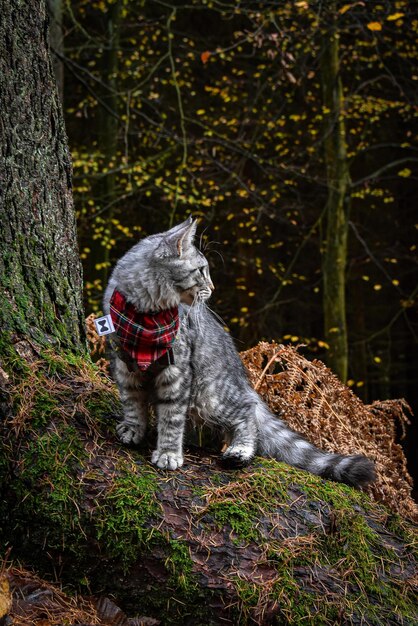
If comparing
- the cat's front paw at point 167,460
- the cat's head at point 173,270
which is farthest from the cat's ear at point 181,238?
the cat's front paw at point 167,460

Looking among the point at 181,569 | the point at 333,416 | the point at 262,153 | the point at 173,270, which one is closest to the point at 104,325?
the point at 173,270

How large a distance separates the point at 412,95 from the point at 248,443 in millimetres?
8832

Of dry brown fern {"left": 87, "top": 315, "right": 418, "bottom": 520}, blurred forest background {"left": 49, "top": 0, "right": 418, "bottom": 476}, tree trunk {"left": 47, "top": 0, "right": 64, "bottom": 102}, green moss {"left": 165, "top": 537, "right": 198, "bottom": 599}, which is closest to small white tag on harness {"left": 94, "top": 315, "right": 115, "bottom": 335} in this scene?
green moss {"left": 165, "top": 537, "right": 198, "bottom": 599}

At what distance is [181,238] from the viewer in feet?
10.4

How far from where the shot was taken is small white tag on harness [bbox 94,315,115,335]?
296 cm

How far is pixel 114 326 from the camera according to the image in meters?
3.02

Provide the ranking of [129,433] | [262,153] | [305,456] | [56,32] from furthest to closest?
[262,153], [56,32], [305,456], [129,433]

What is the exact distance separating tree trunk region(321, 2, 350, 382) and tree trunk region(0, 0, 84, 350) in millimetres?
6201

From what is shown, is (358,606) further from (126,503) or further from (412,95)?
(412,95)

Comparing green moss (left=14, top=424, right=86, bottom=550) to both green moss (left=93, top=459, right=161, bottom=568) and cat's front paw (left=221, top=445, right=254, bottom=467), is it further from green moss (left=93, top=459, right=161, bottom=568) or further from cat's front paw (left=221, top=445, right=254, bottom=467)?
cat's front paw (left=221, top=445, right=254, bottom=467)

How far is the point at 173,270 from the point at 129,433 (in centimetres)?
84

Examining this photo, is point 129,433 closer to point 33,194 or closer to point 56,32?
point 33,194

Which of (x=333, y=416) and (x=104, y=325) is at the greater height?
(x=104, y=325)

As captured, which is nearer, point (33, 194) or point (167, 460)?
point (167, 460)
